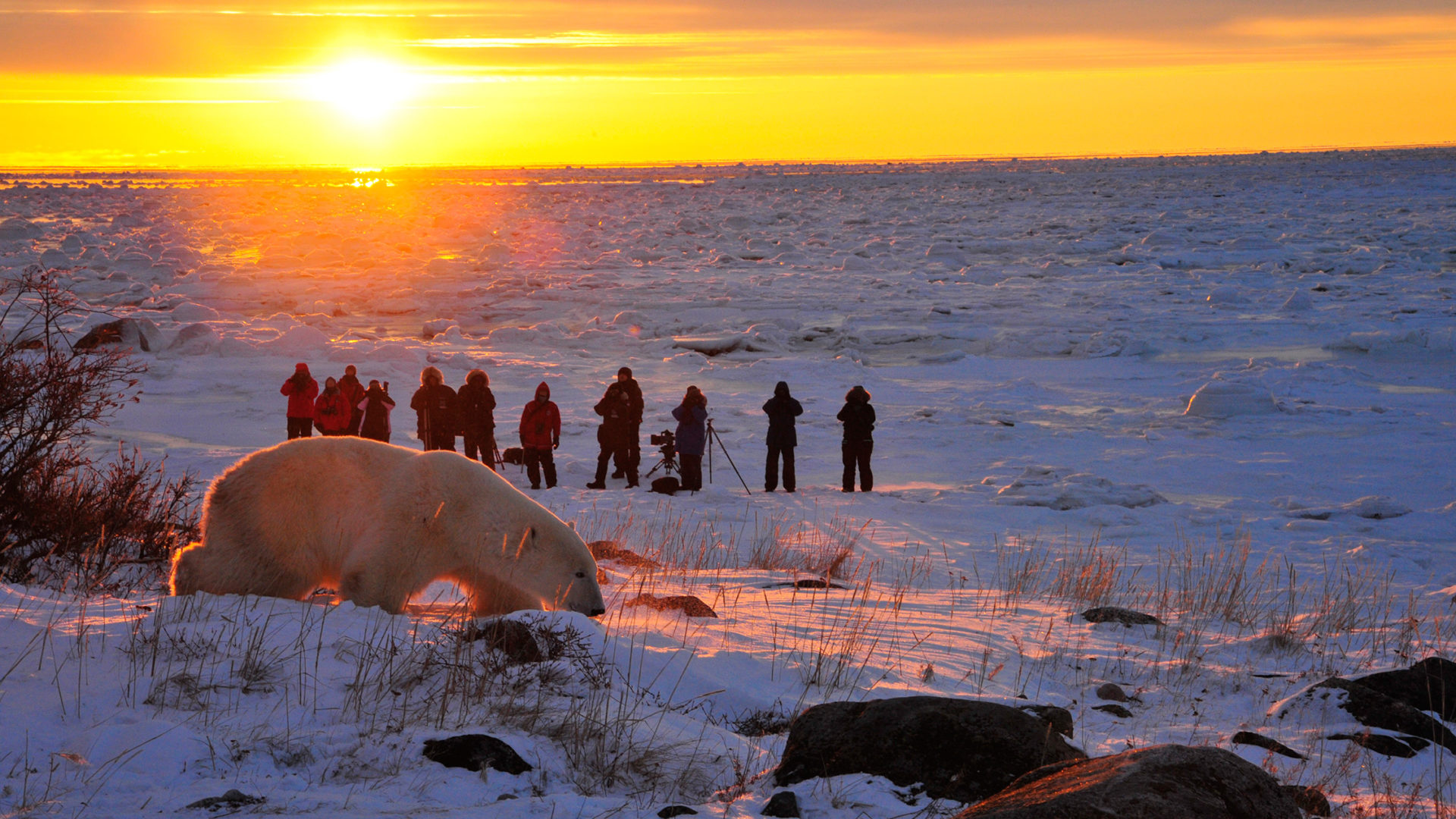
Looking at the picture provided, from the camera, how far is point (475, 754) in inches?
131

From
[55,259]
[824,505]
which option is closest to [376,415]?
[824,505]

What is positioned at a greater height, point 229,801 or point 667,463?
point 229,801

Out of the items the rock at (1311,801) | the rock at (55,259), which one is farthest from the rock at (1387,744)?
the rock at (55,259)

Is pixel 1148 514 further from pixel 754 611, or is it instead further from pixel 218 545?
pixel 218 545

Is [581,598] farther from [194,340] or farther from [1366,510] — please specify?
[194,340]

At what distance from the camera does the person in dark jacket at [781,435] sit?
39.6 ft

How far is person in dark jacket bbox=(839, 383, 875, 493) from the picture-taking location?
12.0 m

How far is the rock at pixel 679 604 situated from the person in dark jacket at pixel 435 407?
21.0ft

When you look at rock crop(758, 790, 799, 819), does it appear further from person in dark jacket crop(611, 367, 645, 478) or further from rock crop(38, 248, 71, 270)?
rock crop(38, 248, 71, 270)

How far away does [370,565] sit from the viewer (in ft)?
15.9

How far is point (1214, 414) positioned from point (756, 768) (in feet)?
45.4

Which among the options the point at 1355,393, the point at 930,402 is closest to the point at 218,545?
the point at 930,402

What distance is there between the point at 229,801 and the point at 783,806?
5.27 ft

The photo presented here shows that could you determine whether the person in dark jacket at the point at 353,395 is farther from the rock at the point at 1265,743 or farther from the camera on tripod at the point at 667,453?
the rock at the point at 1265,743
